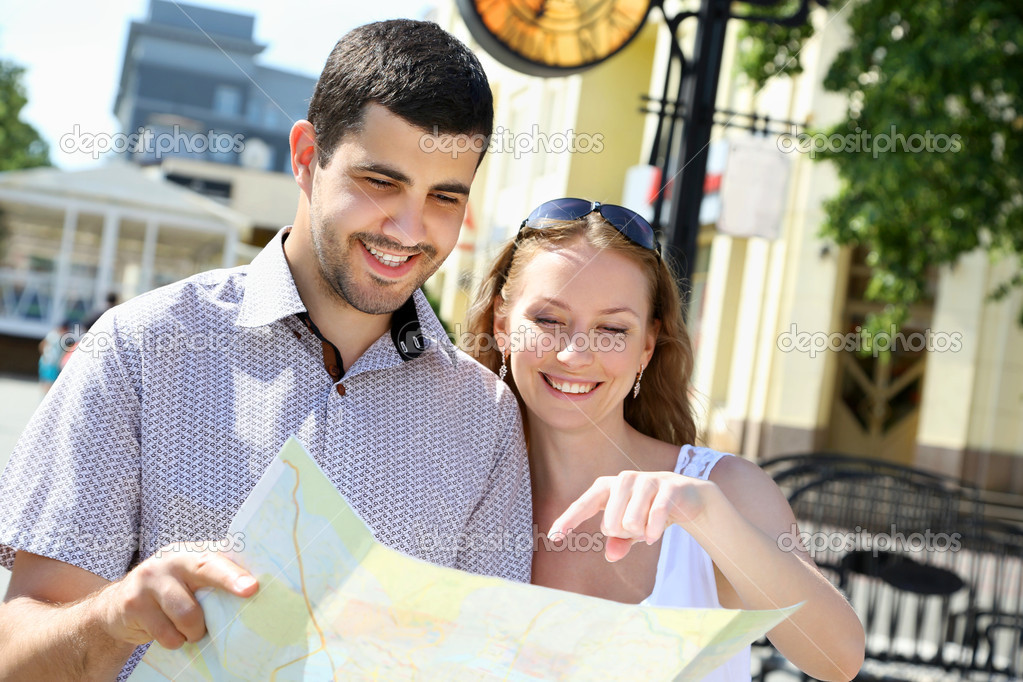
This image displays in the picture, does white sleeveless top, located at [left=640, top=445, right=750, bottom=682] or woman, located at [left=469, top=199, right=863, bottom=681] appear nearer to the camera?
woman, located at [left=469, top=199, right=863, bottom=681]

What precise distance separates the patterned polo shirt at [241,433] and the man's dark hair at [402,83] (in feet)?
0.93

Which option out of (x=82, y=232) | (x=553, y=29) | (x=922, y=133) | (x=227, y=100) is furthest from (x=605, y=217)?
(x=227, y=100)

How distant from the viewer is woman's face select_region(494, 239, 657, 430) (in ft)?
6.66

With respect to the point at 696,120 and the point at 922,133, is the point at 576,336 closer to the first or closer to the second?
the point at 696,120

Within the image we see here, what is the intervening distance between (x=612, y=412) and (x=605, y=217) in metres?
0.44

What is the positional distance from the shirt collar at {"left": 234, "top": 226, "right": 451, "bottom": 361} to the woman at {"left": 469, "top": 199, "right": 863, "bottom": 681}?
11.7 inches

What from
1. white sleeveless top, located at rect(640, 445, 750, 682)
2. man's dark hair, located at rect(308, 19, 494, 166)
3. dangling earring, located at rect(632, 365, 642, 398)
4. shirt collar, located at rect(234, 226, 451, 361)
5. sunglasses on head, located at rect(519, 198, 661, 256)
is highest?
man's dark hair, located at rect(308, 19, 494, 166)

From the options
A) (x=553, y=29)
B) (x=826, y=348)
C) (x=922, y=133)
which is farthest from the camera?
(x=826, y=348)

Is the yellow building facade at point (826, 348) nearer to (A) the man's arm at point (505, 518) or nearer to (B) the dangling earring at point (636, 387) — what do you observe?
(B) the dangling earring at point (636, 387)

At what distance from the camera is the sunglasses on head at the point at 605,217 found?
2.22 m

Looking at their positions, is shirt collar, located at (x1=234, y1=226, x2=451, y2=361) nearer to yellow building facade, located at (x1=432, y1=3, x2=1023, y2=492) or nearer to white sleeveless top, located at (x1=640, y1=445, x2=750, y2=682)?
white sleeveless top, located at (x1=640, y1=445, x2=750, y2=682)

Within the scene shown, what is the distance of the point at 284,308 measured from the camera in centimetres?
162

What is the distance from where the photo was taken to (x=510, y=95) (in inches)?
846

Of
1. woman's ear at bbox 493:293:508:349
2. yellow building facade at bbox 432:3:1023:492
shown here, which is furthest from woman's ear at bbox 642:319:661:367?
yellow building facade at bbox 432:3:1023:492
